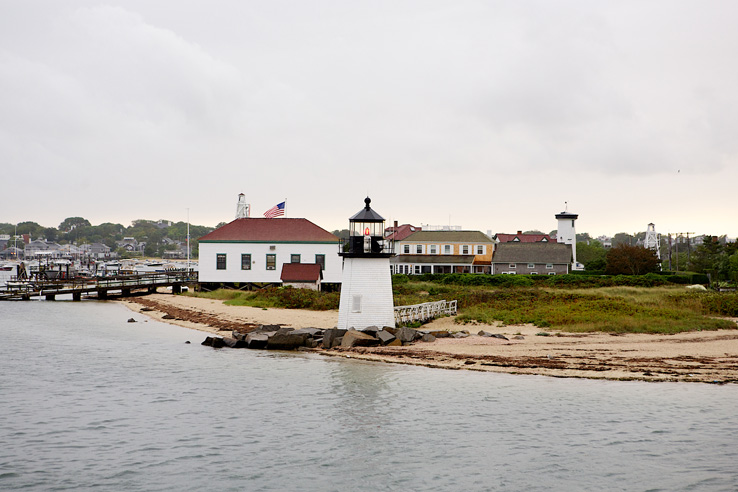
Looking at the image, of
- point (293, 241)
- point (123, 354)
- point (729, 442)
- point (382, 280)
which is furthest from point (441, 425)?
point (293, 241)

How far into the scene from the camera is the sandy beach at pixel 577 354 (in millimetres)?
20844

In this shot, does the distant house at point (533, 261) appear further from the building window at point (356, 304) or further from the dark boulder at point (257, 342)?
the dark boulder at point (257, 342)

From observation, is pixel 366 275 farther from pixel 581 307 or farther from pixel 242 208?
pixel 242 208

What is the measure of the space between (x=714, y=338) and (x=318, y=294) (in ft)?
85.9

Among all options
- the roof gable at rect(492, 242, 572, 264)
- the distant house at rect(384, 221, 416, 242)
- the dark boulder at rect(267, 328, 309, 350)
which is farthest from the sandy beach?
the distant house at rect(384, 221, 416, 242)

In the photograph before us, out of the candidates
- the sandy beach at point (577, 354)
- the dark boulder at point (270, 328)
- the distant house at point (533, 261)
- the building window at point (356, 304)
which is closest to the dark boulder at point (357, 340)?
the sandy beach at point (577, 354)

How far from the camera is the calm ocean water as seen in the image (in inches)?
496

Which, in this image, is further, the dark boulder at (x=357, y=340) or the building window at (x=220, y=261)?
the building window at (x=220, y=261)

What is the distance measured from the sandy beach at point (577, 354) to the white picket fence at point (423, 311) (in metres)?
0.76

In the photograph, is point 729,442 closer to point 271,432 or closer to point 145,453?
point 271,432

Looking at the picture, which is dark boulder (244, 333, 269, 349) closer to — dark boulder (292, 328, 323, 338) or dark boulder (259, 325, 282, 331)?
dark boulder (292, 328, 323, 338)

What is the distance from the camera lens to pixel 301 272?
52156mm

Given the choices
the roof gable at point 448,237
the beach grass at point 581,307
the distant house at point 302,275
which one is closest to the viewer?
the beach grass at point 581,307

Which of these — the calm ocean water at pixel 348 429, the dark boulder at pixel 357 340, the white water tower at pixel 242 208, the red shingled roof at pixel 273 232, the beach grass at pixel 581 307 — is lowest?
the calm ocean water at pixel 348 429
